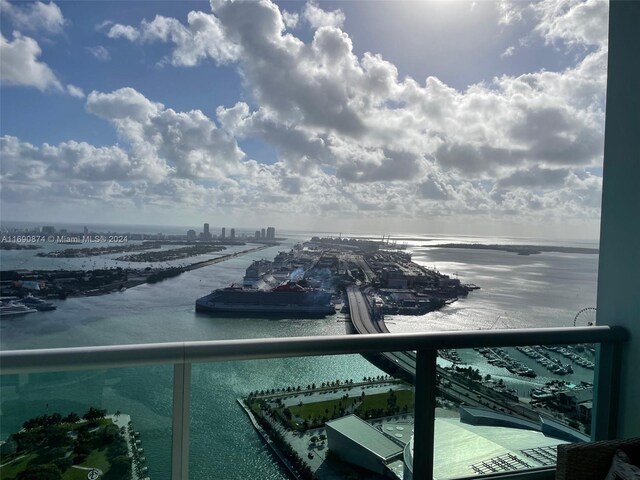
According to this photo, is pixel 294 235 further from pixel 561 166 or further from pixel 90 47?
pixel 90 47

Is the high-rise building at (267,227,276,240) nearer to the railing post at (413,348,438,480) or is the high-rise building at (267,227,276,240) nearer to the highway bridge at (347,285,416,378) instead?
the highway bridge at (347,285,416,378)

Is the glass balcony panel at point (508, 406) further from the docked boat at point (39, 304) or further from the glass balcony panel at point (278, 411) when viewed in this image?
the docked boat at point (39, 304)

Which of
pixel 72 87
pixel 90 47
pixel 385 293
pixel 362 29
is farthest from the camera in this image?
pixel 72 87

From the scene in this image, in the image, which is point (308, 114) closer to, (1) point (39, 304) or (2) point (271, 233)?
(2) point (271, 233)

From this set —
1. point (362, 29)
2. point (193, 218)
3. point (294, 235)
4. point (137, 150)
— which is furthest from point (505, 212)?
point (137, 150)

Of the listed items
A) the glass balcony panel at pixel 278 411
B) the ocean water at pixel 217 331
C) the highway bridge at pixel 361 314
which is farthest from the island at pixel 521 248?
the glass balcony panel at pixel 278 411

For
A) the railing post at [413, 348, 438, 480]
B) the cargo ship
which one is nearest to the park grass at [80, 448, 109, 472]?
the railing post at [413, 348, 438, 480]
